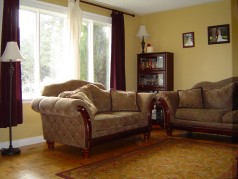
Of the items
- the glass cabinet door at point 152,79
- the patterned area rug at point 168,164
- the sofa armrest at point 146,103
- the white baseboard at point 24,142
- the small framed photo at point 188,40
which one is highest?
the small framed photo at point 188,40

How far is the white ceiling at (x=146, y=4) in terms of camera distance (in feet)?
17.5

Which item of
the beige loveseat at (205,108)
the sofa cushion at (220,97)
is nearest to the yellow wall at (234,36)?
the beige loveseat at (205,108)

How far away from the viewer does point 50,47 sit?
4836 mm

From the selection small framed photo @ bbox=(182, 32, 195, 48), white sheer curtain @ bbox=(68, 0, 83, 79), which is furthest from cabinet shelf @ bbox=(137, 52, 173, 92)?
white sheer curtain @ bbox=(68, 0, 83, 79)

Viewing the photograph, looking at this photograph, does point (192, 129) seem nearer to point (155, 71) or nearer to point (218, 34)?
point (155, 71)

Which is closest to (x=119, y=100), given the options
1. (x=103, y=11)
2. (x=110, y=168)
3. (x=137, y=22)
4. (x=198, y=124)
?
(x=198, y=124)

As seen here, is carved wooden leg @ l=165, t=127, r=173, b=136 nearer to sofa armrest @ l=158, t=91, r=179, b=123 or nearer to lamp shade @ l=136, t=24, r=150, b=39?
sofa armrest @ l=158, t=91, r=179, b=123

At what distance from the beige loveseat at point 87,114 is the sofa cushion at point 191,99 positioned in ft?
2.15

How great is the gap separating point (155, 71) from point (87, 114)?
2.92 m

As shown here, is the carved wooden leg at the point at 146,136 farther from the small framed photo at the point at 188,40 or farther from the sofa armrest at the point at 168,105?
the small framed photo at the point at 188,40

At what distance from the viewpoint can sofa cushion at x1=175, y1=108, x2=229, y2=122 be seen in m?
4.32

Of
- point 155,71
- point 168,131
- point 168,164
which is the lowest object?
point 168,164

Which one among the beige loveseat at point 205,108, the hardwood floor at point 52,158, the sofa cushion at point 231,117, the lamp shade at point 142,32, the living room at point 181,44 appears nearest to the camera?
the hardwood floor at point 52,158

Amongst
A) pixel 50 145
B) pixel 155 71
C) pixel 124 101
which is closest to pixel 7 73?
pixel 50 145
